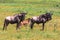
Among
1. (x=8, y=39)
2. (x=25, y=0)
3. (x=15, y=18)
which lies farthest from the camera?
(x=25, y=0)

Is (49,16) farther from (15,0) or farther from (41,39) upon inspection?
(15,0)

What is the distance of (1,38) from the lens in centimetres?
1708

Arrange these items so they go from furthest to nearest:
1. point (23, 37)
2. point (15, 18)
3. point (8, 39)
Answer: point (15, 18)
point (23, 37)
point (8, 39)

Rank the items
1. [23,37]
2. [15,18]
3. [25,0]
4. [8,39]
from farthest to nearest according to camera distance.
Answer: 1. [25,0]
2. [15,18]
3. [23,37]
4. [8,39]

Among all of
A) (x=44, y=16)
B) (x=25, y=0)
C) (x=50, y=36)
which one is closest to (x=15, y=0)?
(x=25, y=0)

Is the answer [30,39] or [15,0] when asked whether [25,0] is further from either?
[30,39]

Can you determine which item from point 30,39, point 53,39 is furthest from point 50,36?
point 30,39

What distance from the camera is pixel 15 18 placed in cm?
2273

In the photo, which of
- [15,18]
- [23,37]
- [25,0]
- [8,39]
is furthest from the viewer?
[25,0]

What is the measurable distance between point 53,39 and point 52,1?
51.0m

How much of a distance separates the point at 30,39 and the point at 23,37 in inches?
36.8

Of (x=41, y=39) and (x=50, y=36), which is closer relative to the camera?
(x=41, y=39)

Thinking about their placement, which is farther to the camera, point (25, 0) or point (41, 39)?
point (25, 0)

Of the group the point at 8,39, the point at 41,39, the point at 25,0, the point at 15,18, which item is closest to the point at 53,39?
the point at 41,39
